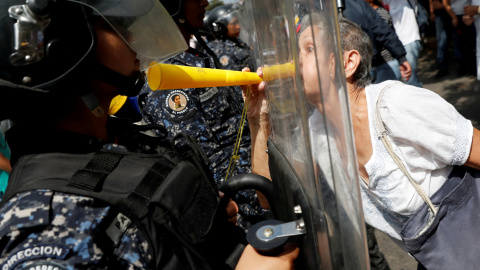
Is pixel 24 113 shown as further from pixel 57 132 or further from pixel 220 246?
pixel 220 246

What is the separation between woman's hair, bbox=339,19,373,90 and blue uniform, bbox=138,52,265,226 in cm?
88

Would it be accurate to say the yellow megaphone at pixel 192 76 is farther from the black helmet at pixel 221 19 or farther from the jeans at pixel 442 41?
the jeans at pixel 442 41

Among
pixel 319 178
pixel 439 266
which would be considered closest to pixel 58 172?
pixel 319 178

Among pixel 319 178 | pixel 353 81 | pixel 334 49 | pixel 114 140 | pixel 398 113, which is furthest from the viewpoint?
pixel 353 81

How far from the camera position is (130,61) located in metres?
1.36

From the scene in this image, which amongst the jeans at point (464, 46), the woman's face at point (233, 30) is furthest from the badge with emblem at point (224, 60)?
the jeans at point (464, 46)

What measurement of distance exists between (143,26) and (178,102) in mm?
1086

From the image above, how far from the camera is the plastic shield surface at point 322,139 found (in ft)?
2.78

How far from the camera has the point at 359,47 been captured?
1.97 m

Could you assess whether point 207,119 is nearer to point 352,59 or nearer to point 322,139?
point 352,59

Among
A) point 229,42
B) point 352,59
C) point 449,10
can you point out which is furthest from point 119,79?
point 449,10

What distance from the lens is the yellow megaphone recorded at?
4.96 feet

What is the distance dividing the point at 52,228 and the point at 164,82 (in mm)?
688

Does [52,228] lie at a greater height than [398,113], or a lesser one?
greater
